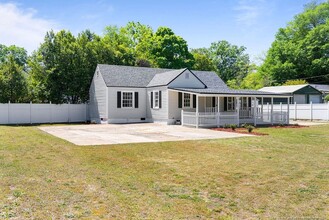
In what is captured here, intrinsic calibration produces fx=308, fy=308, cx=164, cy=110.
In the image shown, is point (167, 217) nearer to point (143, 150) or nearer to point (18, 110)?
point (143, 150)

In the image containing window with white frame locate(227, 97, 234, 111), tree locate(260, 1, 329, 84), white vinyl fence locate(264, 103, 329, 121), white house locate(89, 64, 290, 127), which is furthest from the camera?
tree locate(260, 1, 329, 84)

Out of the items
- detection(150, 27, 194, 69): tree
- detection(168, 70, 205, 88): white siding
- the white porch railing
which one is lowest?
the white porch railing

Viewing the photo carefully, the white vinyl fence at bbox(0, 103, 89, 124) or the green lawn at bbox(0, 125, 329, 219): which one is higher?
the white vinyl fence at bbox(0, 103, 89, 124)

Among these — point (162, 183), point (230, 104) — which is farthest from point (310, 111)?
point (162, 183)

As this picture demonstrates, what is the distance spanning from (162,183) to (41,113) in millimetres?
23762

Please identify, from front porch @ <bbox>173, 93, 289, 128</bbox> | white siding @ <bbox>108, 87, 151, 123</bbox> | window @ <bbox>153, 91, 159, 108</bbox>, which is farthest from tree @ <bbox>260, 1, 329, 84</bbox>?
white siding @ <bbox>108, 87, 151, 123</bbox>

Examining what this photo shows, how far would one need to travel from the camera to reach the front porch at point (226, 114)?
Result: 21.6 metres

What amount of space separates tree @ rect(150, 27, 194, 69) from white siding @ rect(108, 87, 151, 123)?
74.4ft

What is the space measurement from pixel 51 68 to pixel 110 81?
7.26 metres

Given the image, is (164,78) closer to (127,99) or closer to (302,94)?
(127,99)

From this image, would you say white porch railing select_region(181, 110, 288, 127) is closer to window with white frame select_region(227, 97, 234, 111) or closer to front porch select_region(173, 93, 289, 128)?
front porch select_region(173, 93, 289, 128)

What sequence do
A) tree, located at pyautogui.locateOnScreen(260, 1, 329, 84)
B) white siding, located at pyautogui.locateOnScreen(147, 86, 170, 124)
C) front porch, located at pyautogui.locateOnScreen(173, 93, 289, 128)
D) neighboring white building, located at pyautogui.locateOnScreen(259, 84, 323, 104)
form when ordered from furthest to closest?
1. tree, located at pyautogui.locateOnScreen(260, 1, 329, 84)
2. neighboring white building, located at pyautogui.locateOnScreen(259, 84, 323, 104)
3. white siding, located at pyautogui.locateOnScreen(147, 86, 170, 124)
4. front porch, located at pyautogui.locateOnScreen(173, 93, 289, 128)

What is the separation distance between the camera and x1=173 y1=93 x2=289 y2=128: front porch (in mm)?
21609

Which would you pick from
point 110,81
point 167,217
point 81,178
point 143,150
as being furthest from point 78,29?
point 167,217
